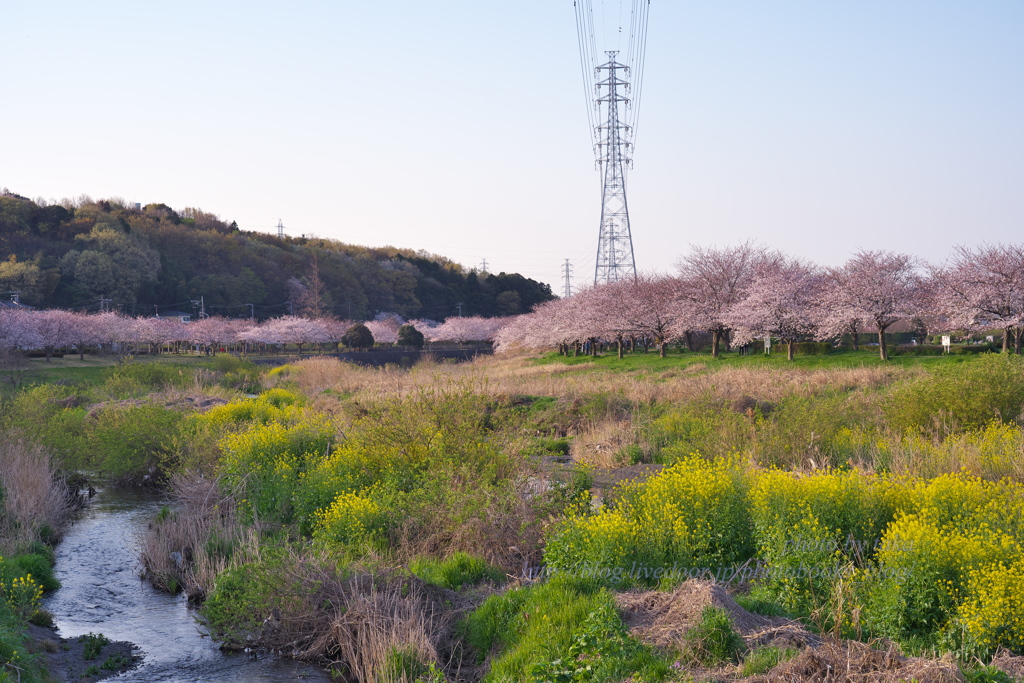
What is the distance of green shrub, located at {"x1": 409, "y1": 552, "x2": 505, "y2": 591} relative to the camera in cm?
1033

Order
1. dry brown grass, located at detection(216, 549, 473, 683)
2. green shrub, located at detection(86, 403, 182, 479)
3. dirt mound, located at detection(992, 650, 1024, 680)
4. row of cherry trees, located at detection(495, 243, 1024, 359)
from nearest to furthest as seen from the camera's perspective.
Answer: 1. dirt mound, located at detection(992, 650, 1024, 680)
2. dry brown grass, located at detection(216, 549, 473, 683)
3. green shrub, located at detection(86, 403, 182, 479)
4. row of cherry trees, located at detection(495, 243, 1024, 359)

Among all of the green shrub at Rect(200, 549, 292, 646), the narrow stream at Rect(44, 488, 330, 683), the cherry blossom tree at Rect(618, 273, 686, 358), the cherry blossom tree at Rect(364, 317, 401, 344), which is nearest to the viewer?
the narrow stream at Rect(44, 488, 330, 683)

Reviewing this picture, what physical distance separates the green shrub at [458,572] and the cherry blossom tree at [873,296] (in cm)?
3252

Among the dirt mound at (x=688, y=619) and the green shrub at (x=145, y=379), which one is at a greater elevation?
the green shrub at (x=145, y=379)

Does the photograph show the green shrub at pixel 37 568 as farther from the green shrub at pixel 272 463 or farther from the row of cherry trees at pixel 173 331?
the row of cherry trees at pixel 173 331

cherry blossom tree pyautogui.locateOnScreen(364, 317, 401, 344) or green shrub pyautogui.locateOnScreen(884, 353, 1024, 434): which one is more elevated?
cherry blossom tree pyautogui.locateOnScreen(364, 317, 401, 344)

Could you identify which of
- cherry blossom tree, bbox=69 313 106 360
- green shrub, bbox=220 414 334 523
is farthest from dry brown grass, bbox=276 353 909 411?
cherry blossom tree, bbox=69 313 106 360

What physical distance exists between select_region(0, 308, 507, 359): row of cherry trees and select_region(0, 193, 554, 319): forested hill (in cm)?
1147

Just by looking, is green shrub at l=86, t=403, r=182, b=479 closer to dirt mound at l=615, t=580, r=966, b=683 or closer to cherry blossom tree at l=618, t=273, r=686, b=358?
dirt mound at l=615, t=580, r=966, b=683

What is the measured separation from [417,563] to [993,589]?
6.98 metres

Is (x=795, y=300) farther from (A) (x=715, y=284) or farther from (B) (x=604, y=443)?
(B) (x=604, y=443)

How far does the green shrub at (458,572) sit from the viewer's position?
1033 centimetres

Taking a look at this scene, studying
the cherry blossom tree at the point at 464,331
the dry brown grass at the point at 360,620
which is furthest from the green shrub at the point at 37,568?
the cherry blossom tree at the point at 464,331

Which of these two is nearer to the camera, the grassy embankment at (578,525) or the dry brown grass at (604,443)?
the grassy embankment at (578,525)
